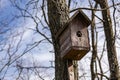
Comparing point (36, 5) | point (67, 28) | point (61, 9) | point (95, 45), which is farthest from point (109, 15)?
point (67, 28)

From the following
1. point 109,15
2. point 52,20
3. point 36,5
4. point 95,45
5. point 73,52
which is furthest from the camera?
point 95,45

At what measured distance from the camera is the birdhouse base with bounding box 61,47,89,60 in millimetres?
3039

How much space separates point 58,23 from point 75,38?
1.77ft

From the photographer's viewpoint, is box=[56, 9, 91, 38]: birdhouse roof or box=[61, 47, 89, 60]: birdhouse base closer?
box=[61, 47, 89, 60]: birdhouse base

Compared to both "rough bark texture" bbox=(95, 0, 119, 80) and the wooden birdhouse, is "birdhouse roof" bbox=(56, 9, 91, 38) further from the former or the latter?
"rough bark texture" bbox=(95, 0, 119, 80)

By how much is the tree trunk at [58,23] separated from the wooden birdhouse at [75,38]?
0.15 meters

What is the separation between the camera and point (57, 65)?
3.38 m

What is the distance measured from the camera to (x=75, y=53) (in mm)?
3074

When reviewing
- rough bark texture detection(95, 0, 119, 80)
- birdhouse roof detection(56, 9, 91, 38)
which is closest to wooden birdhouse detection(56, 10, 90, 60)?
birdhouse roof detection(56, 9, 91, 38)

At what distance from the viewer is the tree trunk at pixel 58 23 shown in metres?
3.28

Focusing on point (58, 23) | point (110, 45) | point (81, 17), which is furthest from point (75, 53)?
point (110, 45)

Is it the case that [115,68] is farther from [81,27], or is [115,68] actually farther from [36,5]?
[81,27]

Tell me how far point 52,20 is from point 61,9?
0.17 meters

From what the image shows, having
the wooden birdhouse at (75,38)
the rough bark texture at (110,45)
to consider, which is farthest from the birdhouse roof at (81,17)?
the rough bark texture at (110,45)
